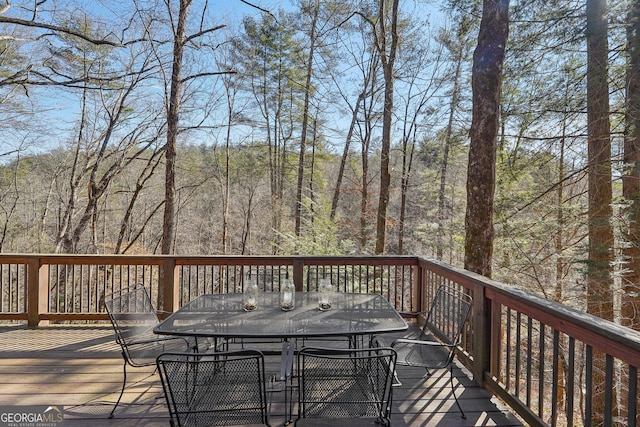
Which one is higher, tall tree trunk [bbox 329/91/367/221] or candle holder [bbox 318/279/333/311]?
tall tree trunk [bbox 329/91/367/221]

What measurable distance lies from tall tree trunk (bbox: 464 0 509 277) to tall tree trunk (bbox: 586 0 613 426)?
6.25 ft

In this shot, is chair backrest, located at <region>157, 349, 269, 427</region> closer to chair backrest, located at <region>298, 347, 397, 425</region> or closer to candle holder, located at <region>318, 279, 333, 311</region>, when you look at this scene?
chair backrest, located at <region>298, 347, 397, 425</region>

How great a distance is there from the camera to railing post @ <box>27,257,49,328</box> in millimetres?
4320

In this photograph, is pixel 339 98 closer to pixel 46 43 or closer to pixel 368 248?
Result: pixel 368 248

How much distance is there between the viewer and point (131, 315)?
2861 millimetres

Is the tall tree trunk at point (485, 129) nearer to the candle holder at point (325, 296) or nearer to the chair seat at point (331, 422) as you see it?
the candle holder at point (325, 296)

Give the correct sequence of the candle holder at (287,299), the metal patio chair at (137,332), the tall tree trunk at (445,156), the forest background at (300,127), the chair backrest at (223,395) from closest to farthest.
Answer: the chair backrest at (223,395), the metal patio chair at (137,332), the candle holder at (287,299), the forest background at (300,127), the tall tree trunk at (445,156)

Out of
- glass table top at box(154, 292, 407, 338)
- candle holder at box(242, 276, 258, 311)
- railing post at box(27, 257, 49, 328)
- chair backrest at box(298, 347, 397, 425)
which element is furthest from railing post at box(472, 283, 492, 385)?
railing post at box(27, 257, 49, 328)

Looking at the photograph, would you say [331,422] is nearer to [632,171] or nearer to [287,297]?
[287,297]

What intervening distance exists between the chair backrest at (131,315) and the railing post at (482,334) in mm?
2625

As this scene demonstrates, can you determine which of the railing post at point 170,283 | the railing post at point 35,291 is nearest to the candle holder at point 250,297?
the railing post at point 170,283

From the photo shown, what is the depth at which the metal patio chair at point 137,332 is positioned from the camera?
2607 millimetres

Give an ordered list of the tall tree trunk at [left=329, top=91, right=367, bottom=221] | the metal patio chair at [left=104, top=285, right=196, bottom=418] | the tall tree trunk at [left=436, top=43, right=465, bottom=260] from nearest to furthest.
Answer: the metal patio chair at [left=104, top=285, right=196, bottom=418], the tall tree trunk at [left=436, top=43, right=465, bottom=260], the tall tree trunk at [left=329, top=91, right=367, bottom=221]

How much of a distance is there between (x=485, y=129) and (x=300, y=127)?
9.75m
